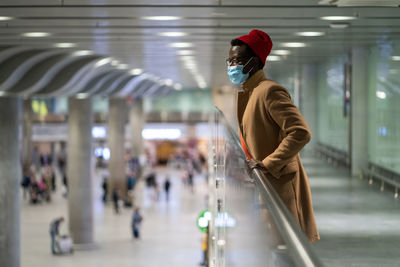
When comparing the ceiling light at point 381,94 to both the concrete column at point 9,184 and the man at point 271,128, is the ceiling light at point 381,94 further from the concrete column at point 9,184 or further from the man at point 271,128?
the concrete column at point 9,184

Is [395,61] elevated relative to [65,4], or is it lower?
lower

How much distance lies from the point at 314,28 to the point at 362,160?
4595 millimetres

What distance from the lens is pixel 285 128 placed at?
4.09 meters

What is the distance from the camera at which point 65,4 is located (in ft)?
35.1

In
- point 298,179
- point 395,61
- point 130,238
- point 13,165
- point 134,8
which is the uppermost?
point 134,8

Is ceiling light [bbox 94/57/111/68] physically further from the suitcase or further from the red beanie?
the red beanie

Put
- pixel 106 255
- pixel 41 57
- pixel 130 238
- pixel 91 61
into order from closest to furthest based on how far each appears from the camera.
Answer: pixel 41 57 < pixel 91 61 < pixel 106 255 < pixel 130 238

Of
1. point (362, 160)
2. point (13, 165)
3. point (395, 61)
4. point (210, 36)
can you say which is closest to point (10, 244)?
point (13, 165)

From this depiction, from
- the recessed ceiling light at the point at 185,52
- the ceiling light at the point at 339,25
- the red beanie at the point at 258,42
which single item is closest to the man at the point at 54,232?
the recessed ceiling light at the point at 185,52

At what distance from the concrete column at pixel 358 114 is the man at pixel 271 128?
11.1m

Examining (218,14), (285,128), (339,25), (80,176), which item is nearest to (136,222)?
(80,176)

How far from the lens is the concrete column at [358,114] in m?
15.7

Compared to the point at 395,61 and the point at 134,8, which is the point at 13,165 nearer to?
the point at 134,8

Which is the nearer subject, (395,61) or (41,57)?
(395,61)
